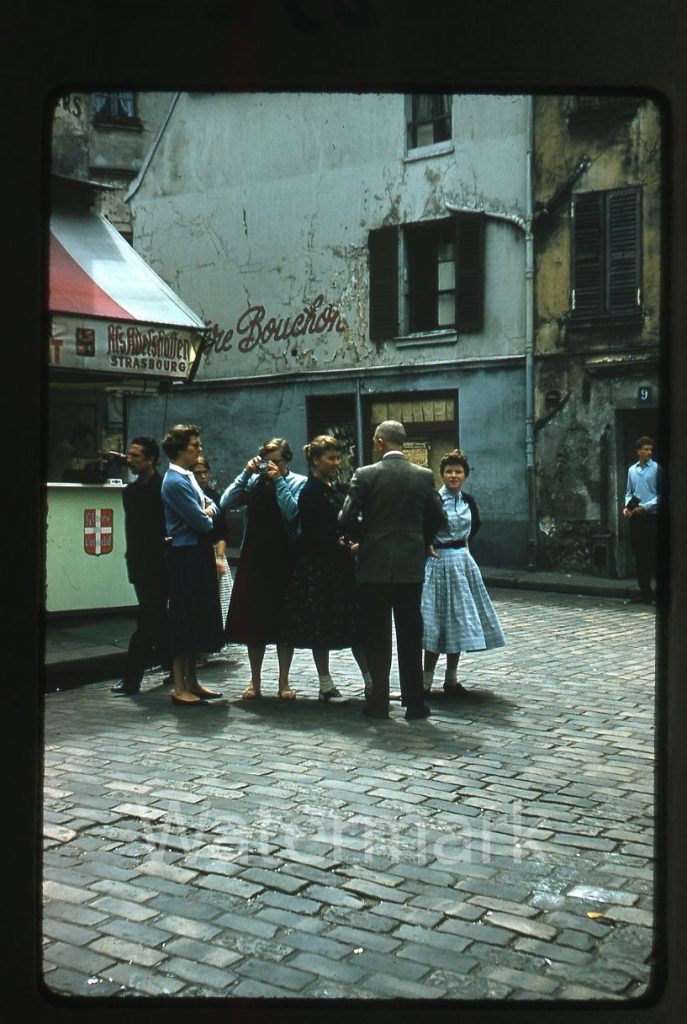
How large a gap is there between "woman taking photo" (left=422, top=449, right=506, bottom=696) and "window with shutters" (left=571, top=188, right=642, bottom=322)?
19.0 feet

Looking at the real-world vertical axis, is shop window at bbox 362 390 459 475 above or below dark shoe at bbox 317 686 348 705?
above

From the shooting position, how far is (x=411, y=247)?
16.6 metres

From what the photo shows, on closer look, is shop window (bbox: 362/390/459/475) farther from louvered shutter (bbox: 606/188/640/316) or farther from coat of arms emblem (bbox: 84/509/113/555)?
coat of arms emblem (bbox: 84/509/113/555)

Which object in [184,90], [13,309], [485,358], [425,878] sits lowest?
[425,878]

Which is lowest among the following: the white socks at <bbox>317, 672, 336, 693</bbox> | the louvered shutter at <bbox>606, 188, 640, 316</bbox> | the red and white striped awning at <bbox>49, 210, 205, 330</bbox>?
the white socks at <bbox>317, 672, 336, 693</bbox>

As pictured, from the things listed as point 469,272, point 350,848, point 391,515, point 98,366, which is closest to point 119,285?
point 98,366

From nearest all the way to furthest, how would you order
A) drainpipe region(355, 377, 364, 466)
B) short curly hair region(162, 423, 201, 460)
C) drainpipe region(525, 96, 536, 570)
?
short curly hair region(162, 423, 201, 460)
drainpipe region(355, 377, 364, 466)
drainpipe region(525, 96, 536, 570)

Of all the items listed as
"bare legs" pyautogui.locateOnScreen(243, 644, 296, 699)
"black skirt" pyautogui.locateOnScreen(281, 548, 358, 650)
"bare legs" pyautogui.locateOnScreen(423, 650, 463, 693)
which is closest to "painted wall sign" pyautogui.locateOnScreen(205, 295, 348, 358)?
"black skirt" pyautogui.locateOnScreen(281, 548, 358, 650)

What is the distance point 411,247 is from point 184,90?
49.2 feet

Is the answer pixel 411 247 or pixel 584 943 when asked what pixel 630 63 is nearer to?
pixel 584 943

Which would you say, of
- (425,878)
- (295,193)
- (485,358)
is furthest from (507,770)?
(485,358)

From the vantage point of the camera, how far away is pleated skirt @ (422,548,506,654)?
716 centimetres

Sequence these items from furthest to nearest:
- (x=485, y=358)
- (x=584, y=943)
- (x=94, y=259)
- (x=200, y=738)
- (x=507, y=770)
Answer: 1. (x=485, y=358)
2. (x=94, y=259)
3. (x=200, y=738)
4. (x=507, y=770)
5. (x=584, y=943)

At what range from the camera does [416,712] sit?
662 centimetres
